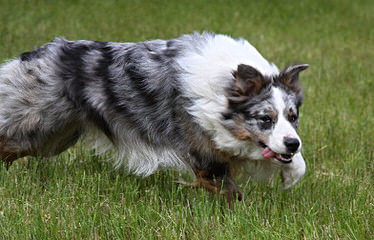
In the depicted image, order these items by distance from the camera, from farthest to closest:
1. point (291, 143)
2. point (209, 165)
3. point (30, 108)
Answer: point (30, 108) < point (209, 165) < point (291, 143)

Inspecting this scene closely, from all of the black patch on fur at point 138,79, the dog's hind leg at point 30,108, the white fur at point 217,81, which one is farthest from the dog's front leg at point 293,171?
the dog's hind leg at point 30,108

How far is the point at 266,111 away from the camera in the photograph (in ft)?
13.2

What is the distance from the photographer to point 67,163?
522 centimetres

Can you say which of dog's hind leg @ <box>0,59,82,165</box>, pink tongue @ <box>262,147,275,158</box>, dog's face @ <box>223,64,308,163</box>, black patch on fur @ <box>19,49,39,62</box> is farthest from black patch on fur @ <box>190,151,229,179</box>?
black patch on fur @ <box>19,49,39,62</box>

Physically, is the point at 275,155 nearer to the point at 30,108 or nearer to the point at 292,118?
the point at 292,118

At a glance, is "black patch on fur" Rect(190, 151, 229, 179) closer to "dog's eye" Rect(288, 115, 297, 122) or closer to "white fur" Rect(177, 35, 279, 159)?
"white fur" Rect(177, 35, 279, 159)

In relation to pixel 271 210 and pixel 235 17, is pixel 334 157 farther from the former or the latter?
pixel 235 17

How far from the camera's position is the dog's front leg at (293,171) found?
4.61m

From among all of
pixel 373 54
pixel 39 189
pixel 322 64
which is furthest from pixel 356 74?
pixel 39 189

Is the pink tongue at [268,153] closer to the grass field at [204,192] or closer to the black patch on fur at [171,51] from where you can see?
the grass field at [204,192]

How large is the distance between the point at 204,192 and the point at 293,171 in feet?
2.60

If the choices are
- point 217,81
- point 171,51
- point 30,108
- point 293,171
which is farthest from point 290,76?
point 30,108

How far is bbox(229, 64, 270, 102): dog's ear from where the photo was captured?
4.09 metres

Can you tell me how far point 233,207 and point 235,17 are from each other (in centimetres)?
769
